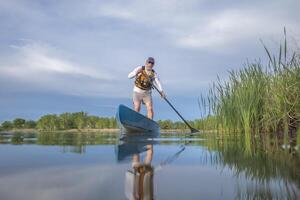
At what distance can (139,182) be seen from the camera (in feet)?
4.75

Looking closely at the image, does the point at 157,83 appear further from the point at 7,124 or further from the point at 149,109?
the point at 7,124

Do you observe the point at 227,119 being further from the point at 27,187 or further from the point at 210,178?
the point at 27,187

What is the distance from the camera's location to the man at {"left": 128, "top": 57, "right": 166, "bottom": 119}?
863 cm

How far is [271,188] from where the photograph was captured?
1358mm

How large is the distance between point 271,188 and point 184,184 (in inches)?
14.1

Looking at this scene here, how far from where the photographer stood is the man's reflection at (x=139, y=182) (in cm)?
121

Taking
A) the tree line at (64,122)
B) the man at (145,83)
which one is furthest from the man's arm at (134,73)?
the tree line at (64,122)

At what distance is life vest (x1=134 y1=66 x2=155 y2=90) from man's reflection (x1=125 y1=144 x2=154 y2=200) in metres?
6.71

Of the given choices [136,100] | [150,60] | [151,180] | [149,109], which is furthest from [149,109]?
[151,180]

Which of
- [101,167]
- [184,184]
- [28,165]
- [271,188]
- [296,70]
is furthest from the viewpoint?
[296,70]

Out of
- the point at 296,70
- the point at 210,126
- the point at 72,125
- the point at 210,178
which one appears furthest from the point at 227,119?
the point at 72,125

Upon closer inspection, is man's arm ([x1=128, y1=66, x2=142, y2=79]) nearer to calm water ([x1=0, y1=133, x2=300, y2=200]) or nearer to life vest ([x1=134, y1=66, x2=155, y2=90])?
life vest ([x1=134, y1=66, x2=155, y2=90])

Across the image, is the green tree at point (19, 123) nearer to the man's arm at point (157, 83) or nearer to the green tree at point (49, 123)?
the green tree at point (49, 123)

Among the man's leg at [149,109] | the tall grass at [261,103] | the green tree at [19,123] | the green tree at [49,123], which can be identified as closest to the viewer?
the tall grass at [261,103]
